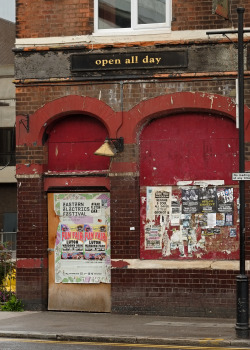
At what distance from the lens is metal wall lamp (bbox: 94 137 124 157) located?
55.6ft

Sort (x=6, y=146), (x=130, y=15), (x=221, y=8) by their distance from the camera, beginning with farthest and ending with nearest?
1. (x=6, y=146)
2. (x=130, y=15)
3. (x=221, y=8)

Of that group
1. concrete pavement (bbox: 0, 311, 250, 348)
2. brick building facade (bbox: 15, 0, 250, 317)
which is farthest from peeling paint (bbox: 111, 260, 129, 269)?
concrete pavement (bbox: 0, 311, 250, 348)

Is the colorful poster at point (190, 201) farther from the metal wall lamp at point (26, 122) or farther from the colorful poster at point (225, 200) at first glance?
the metal wall lamp at point (26, 122)

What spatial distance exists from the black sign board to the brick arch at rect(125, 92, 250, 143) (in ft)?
2.10

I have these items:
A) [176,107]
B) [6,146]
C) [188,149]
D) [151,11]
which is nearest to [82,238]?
[188,149]

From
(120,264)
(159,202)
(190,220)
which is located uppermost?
(159,202)

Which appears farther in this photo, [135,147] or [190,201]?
[135,147]

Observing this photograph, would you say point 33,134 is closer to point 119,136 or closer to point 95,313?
point 119,136

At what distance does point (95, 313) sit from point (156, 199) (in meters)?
2.63

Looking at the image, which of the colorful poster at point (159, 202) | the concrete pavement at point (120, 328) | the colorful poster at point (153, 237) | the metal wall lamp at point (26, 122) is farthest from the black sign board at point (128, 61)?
the concrete pavement at point (120, 328)

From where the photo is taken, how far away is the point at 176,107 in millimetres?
17062

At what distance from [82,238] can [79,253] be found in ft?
1.06

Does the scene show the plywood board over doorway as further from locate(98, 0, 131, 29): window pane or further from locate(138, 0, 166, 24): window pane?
locate(138, 0, 166, 24): window pane

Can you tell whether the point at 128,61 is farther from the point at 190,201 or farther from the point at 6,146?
the point at 6,146
